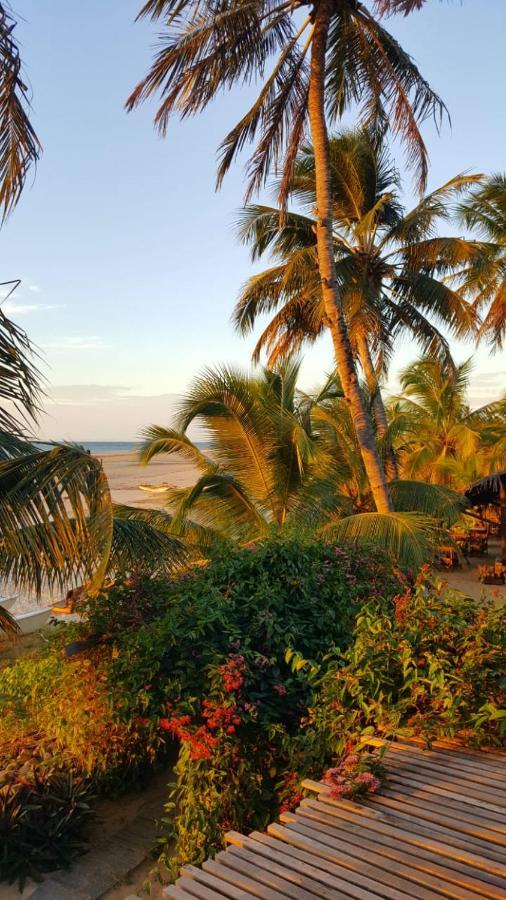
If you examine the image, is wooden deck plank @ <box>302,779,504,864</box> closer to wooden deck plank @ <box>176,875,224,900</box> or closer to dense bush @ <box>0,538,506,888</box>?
dense bush @ <box>0,538,506,888</box>

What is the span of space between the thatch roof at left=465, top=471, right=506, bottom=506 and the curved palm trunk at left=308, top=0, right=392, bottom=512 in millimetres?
4948

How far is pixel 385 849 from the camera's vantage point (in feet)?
8.66

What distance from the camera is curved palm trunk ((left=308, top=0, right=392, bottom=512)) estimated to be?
30.0 feet

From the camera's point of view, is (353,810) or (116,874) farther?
(116,874)

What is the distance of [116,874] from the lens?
451 centimetres

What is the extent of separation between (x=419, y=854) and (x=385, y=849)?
140 mm

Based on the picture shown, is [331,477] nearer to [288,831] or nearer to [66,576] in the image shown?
[66,576]

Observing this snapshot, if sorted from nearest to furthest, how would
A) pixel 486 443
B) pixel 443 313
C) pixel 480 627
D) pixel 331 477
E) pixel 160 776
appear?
pixel 480 627, pixel 160 776, pixel 331 477, pixel 443 313, pixel 486 443


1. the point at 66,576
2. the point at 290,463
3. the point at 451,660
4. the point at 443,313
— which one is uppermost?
the point at 443,313

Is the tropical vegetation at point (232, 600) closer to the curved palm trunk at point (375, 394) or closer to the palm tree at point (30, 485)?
the palm tree at point (30, 485)

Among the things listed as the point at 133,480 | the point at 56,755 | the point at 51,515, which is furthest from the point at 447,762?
the point at 133,480

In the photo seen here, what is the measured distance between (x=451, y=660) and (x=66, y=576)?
105 inches

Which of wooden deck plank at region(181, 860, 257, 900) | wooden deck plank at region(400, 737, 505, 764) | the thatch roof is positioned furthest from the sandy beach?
wooden deck plank at region(181, 860, 257, 900)

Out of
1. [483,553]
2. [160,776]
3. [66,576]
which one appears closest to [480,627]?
[66,576]
